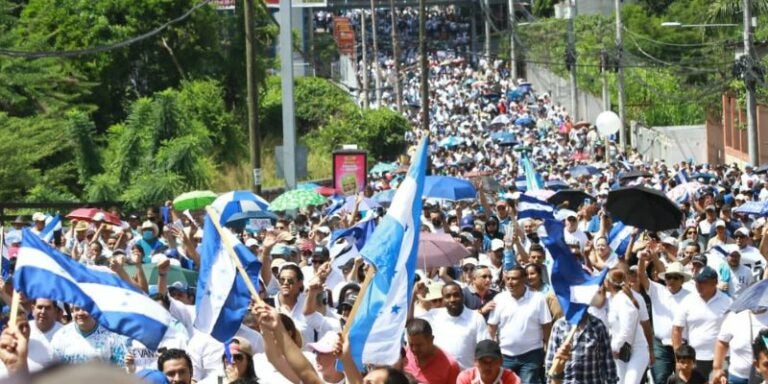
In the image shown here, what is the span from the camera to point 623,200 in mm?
15508

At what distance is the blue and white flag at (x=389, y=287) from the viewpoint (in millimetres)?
7734

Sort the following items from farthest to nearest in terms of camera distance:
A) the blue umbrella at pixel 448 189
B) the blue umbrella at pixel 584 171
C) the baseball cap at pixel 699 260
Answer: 1. the blue umbrella at pixel 584 171
2. the blue umbrella at pixel 448 189
3. the baseball cap at pixel 699 260

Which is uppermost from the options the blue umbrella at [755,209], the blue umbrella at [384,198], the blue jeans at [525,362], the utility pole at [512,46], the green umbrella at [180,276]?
the utility pole at [512,46]

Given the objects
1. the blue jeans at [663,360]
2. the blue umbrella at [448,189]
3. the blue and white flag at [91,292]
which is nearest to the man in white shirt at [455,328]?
the blue and white flag at [91,292]

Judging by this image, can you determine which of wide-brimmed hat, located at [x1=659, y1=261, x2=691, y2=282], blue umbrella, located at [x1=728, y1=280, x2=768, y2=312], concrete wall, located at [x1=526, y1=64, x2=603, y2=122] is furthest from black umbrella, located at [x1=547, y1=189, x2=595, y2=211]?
concrete wall, located at [x1=526, y1=64, x2=603, y2=122]

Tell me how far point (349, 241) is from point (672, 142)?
46.4 m

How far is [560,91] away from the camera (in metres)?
77.3

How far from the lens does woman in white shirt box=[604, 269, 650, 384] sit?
37.3 feet

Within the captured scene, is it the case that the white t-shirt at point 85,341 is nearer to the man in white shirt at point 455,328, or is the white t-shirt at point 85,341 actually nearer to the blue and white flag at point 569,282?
the man in white shirt at point 455,328

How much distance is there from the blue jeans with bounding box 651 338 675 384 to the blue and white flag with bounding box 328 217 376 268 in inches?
122

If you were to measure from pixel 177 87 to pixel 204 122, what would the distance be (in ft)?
15.3

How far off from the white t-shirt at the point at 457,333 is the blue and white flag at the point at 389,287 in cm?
158

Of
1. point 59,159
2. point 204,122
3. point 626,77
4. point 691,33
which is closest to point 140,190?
point 59,159

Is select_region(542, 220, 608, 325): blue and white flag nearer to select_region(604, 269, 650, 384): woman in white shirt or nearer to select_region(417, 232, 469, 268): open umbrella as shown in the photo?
select_region(604, 269, 650, 384): woman in white shirt
